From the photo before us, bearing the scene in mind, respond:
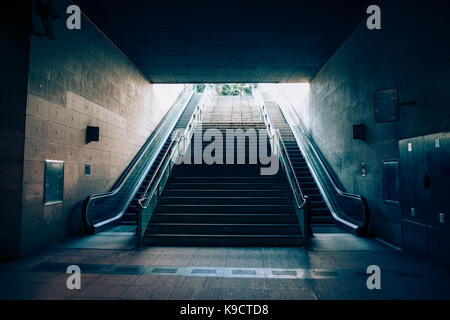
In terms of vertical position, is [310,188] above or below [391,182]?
below

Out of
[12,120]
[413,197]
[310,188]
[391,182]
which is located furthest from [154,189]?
[413,197]

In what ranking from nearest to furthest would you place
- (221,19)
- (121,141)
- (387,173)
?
(387,173) → (221,19) → (121,141)

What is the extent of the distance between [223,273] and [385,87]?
4.94 m

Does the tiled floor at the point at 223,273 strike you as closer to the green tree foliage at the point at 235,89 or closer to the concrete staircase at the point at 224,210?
the concrete staircase at the point at 224,210

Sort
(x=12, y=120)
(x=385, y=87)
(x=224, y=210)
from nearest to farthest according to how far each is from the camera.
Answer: (x=12, y=120) → (x=385, y=87) → (x=224, y=210)

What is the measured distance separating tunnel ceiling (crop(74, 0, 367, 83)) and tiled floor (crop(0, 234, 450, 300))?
5.10m

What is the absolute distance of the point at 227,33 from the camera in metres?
6.98

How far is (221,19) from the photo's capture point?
6324 millimetres

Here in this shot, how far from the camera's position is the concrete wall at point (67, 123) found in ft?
15.6

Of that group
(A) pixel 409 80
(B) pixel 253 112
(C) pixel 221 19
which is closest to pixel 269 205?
(A) pixel 409 80

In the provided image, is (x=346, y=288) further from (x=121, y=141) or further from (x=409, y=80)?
(x=121, y=141)

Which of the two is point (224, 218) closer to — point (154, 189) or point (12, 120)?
point (154, 189)
